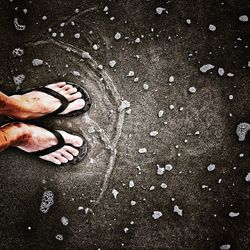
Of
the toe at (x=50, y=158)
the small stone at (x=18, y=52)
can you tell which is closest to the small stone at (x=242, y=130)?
the toe at (x=50, y=158)

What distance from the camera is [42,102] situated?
159cm

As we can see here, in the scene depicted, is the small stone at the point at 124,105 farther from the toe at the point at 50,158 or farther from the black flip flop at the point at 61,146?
the toe at the point at 50,158

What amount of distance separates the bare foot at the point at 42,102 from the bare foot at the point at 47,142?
6 cm

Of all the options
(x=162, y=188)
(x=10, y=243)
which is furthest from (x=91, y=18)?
(x=10, y=243)

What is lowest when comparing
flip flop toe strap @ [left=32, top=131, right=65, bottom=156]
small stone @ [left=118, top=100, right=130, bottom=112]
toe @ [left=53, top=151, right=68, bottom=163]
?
toe @ [left=53, top=151, right=68, bottom=163]

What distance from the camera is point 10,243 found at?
67.6 inches

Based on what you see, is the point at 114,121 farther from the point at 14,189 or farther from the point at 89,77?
the point at 14,189

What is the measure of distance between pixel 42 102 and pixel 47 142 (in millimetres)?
183

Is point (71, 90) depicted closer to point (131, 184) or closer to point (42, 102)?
point (42, 102)

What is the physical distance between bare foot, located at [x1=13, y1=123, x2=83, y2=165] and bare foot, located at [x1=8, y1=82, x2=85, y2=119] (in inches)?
2.5

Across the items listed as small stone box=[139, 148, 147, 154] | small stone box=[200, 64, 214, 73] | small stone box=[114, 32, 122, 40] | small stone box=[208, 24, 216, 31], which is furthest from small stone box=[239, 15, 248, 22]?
small stone box=[139, 148, 147, 154]

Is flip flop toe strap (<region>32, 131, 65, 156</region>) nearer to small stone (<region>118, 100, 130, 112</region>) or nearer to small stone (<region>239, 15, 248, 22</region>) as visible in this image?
small stone (<region>118, 100, 130, 112</region>)

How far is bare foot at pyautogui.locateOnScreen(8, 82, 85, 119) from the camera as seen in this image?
1.54 m

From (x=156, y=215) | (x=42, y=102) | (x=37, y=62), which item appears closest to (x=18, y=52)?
(x=37, y=62)
